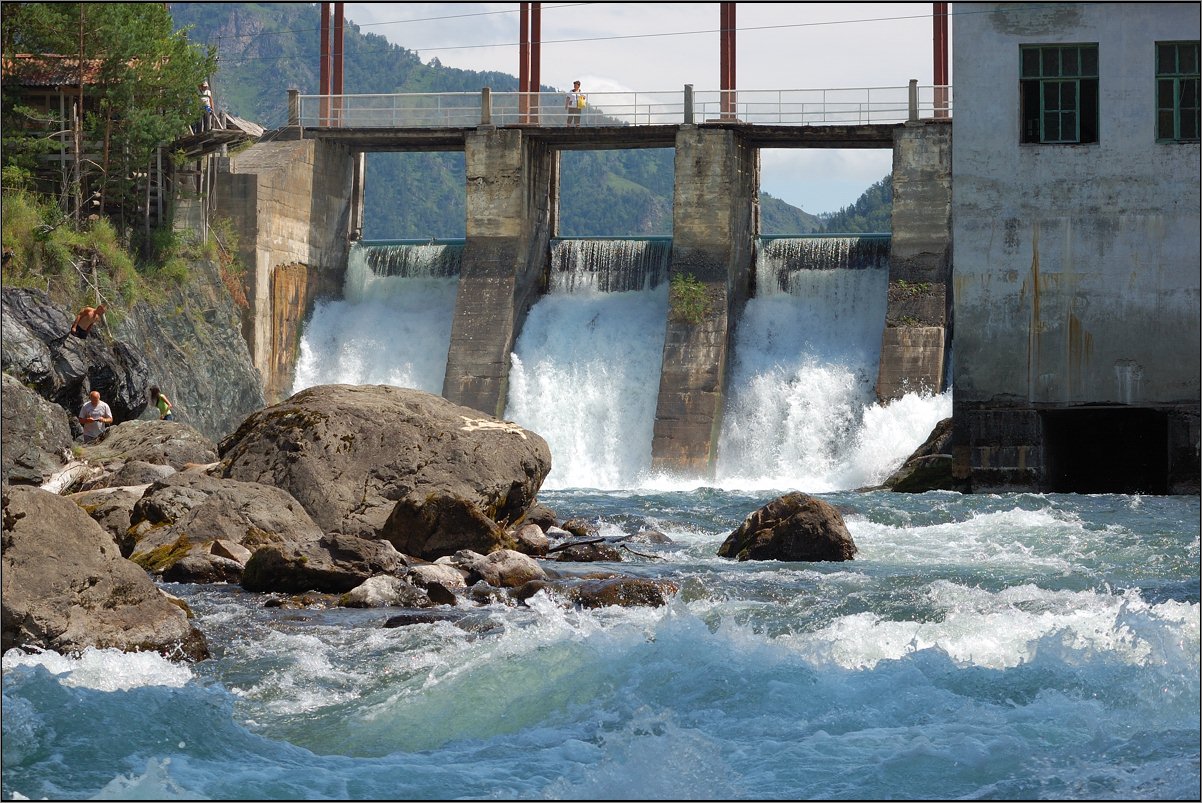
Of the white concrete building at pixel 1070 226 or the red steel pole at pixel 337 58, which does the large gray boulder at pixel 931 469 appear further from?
the red steel pole at pixel 337 58

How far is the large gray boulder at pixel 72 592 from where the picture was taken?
1051 centimetres

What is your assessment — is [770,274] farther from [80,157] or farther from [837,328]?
[80,157]

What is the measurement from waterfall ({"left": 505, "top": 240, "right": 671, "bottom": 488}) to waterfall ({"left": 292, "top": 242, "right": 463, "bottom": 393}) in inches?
97.1

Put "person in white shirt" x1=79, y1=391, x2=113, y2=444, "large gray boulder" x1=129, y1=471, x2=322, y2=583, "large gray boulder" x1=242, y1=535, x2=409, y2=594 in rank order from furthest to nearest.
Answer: "person in white shirt" x1=79, y1=391, x2=113, y2=444
"large gray boulder" x1=129, y1=471, x2=322, y2=583
"large gray boulder" x1=242, y1=535, x2=409, y2=594

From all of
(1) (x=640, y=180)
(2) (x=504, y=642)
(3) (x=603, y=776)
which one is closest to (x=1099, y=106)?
(2) (x=504, y=642)

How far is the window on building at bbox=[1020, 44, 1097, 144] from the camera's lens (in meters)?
23.4

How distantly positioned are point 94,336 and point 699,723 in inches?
765

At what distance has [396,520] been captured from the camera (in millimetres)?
16094

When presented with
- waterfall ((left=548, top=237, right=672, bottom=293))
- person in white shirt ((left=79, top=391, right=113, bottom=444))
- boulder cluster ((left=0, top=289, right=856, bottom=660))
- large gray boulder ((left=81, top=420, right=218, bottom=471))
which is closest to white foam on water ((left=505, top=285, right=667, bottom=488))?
waterfall ((left=548, top=237, right=672, bottom=293))

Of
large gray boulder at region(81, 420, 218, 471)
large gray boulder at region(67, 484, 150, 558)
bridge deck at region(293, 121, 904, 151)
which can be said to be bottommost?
large gray boulder at region(67, 484, 150, 558)

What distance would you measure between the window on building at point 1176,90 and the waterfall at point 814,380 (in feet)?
27.3

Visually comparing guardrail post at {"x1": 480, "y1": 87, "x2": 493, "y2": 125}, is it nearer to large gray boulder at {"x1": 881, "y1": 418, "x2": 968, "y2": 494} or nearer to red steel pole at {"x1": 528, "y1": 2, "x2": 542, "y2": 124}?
red steel pole at {"x1": 528, "y1": 2, "x2": 542, "y2": 124}

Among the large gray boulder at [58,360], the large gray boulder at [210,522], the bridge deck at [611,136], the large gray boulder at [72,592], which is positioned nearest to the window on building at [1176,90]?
the bridge deck at [611,136]

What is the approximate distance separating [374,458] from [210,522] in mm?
2268
